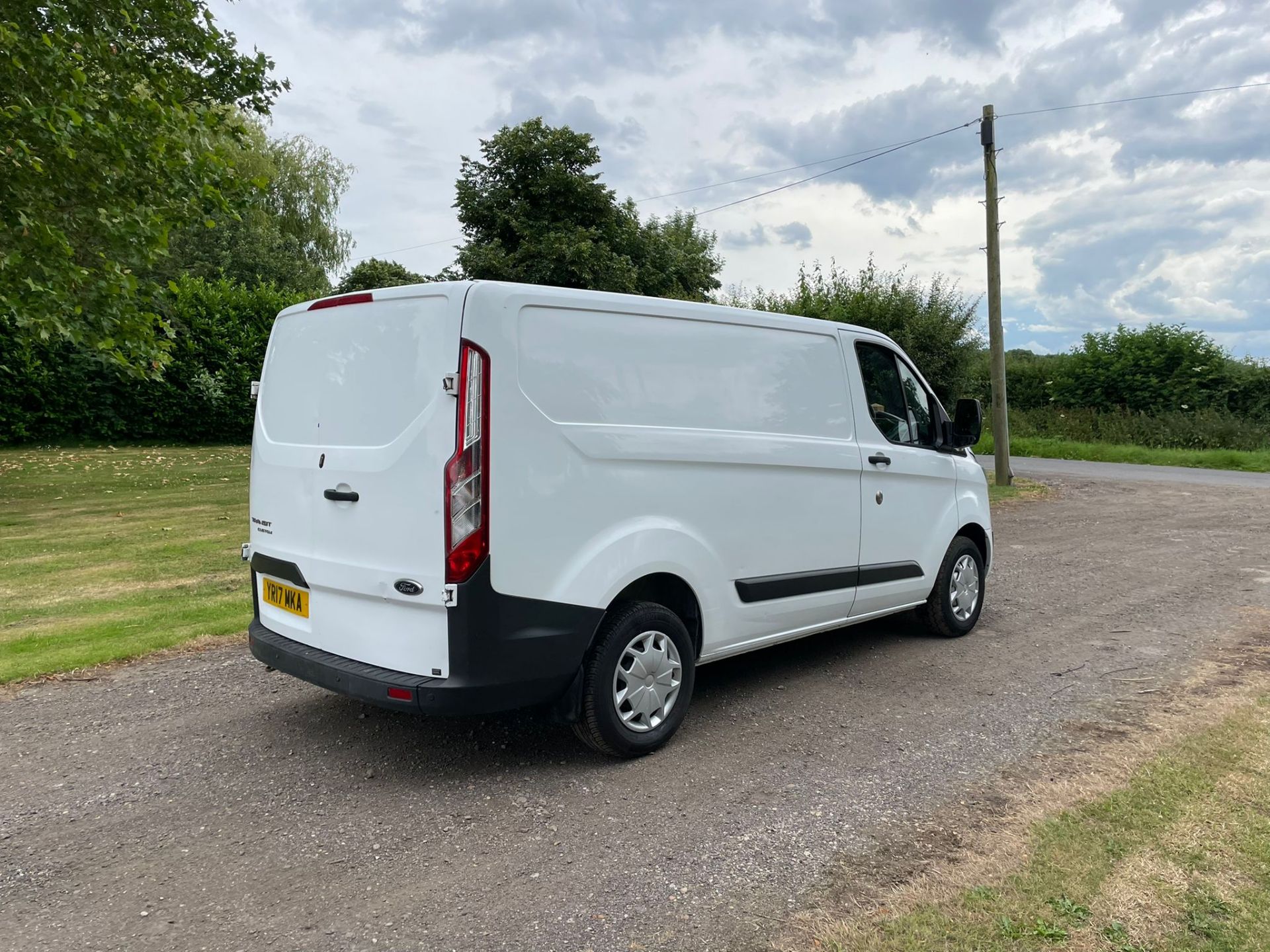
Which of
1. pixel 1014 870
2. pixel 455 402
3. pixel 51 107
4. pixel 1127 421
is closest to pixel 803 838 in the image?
pixel 1014 870

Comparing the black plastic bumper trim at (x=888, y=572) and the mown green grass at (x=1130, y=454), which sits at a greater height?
the mown green grass at (x=1130, y=454)

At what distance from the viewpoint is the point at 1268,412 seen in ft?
79.6

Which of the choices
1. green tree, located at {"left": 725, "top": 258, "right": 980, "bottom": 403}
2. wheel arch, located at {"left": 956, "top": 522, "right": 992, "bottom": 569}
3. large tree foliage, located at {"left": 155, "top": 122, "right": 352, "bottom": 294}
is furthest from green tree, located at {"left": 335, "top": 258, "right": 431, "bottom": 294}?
wheel arch, located at {"left": 956, "top": 522, "right": 992, "bottom": 569}

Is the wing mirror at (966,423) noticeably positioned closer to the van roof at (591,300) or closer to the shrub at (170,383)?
the van roof at (591,300)

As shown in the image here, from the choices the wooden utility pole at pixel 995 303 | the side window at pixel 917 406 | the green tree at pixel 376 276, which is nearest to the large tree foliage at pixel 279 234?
the green tree at pixel 376 276

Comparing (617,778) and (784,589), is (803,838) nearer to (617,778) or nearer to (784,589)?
(617,778)

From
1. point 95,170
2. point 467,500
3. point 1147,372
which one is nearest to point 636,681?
point 467,500

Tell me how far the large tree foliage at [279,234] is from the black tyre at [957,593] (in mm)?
27194

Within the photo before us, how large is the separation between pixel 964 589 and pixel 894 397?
1.61 metres

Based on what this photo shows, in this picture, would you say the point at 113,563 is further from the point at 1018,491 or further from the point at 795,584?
the point at 1018,491

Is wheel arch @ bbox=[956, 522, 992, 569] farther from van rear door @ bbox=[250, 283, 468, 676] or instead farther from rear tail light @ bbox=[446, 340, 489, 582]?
van rear door @ bbox=[250, 283, 468, 676]

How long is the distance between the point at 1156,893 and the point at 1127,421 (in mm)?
25985

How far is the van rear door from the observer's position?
3.64m

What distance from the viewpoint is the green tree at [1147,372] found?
2523cm
